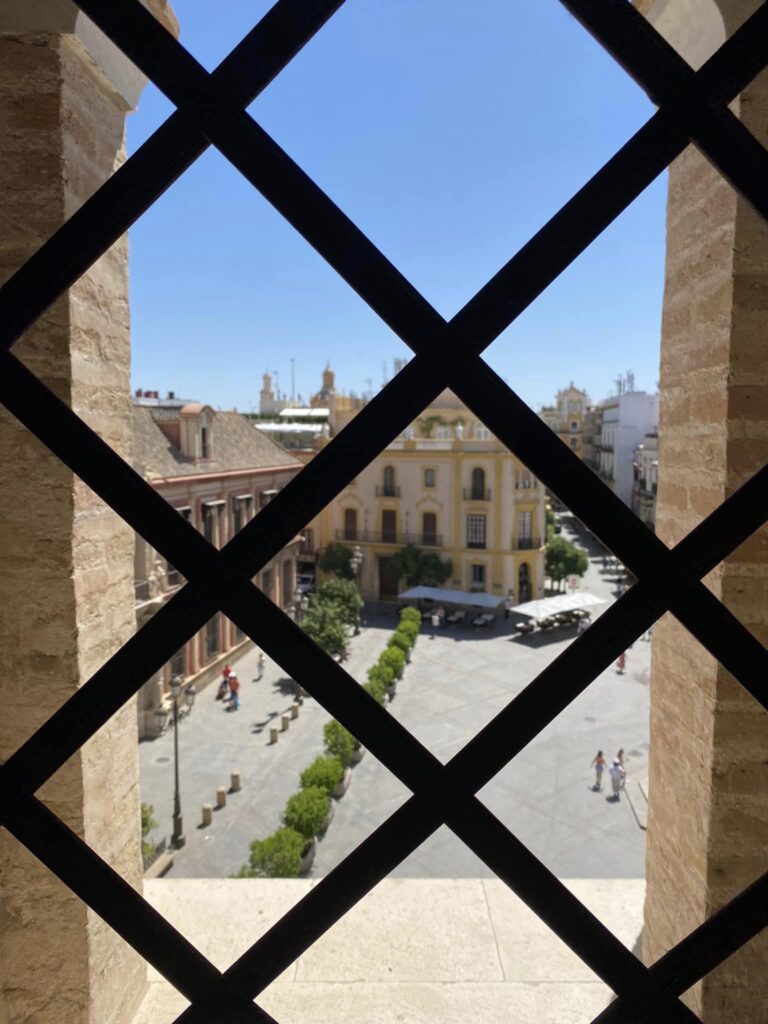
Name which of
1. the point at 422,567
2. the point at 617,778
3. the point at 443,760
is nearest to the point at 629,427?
the point at 422,567

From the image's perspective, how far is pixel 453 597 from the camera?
78.7ft

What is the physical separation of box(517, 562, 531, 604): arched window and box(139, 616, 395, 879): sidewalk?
872 cm

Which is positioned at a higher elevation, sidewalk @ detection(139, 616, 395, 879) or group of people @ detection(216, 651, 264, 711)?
group of people @ detection(216, 651, 264, 711)

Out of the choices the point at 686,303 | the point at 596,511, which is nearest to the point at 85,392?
the point at 596,511

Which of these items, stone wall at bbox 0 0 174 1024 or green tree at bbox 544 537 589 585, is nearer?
stone wall at bbox 0 0 174 1024

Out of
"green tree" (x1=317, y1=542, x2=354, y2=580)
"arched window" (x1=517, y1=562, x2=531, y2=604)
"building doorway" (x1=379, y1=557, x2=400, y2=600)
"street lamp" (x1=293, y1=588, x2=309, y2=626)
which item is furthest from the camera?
"building doorway" (x1=379, y1=557, x2=400, y2=600)

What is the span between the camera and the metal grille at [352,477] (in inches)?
35.0

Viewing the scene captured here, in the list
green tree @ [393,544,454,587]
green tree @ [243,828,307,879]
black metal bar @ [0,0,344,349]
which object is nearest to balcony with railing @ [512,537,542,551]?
green tree @ [393,544,454,587]

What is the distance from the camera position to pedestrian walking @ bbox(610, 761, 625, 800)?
12.0 m

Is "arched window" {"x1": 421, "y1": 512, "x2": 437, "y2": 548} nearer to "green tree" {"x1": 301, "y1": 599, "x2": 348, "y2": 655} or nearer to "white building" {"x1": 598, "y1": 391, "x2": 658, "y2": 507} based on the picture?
"green tree" {"x1": 301, "y1": 599, "x2": 348, "y2": 655}

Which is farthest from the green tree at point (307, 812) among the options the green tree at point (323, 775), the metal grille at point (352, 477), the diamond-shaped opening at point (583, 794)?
the metal grille at point (352, 477)

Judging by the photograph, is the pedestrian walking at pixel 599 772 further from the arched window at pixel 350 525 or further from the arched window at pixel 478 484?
the arched window at pixel 350 525

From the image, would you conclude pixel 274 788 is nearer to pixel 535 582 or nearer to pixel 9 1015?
pixel 9 1015

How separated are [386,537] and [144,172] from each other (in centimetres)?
2566
